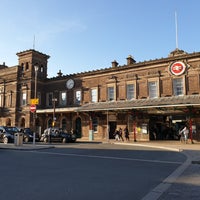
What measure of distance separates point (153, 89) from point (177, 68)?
3604 mm

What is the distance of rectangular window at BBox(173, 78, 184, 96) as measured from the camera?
2770 centimetres

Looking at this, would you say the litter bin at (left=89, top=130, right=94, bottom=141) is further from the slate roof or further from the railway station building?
the slate roof

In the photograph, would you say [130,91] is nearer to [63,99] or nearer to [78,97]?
[78,97]

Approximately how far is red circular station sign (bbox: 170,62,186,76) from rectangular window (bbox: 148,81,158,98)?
8.06ft

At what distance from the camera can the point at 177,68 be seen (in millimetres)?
27859

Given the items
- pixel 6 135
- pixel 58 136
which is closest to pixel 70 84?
pixel 58 136

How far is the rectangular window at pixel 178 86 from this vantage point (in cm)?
2770

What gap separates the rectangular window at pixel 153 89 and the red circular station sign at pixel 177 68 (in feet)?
8.06

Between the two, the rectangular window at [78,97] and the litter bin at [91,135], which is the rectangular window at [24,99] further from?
the litter bin at [91,135]

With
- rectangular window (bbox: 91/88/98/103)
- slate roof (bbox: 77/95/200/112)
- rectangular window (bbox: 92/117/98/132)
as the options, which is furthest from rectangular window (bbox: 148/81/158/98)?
rectangular window (bbox: 92/117/98/132)

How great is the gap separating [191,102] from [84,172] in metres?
16.8

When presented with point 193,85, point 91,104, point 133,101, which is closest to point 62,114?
point 91,104

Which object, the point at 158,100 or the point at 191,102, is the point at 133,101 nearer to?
the point at 158,100

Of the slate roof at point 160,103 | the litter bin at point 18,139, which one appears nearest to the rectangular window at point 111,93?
the slate roof at point 160,103
